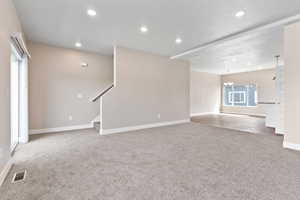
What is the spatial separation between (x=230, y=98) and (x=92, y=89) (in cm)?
919

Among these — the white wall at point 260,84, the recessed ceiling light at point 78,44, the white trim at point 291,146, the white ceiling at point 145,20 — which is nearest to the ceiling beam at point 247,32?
the white ceiling at point 145,20

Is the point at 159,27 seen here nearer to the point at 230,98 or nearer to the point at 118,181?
the point at 118,181

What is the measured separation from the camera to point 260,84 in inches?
342

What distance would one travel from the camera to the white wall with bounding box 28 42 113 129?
4.46 metres

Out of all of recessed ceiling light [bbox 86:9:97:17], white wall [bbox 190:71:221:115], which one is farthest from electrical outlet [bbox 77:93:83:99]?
white wall [bbox 190:71:221:115]

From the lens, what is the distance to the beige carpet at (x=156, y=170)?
5.68 ft

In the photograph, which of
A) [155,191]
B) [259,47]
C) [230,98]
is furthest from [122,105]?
[230,98]

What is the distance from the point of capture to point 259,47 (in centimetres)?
470

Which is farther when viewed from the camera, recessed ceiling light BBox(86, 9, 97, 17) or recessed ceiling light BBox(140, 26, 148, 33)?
recessed ceiling light BBox(140, 26, 148, 33)

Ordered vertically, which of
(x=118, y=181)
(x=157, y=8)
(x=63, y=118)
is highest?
(x=157, y=8)

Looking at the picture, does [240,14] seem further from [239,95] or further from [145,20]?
[239,95]

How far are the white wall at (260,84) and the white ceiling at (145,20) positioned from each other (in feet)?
16.6

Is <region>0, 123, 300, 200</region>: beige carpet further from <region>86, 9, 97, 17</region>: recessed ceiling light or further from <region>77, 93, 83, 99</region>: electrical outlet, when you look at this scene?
<region>86, 9, 97, 17</region>: recessed ceiling light

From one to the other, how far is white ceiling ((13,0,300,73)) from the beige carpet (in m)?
2.77
